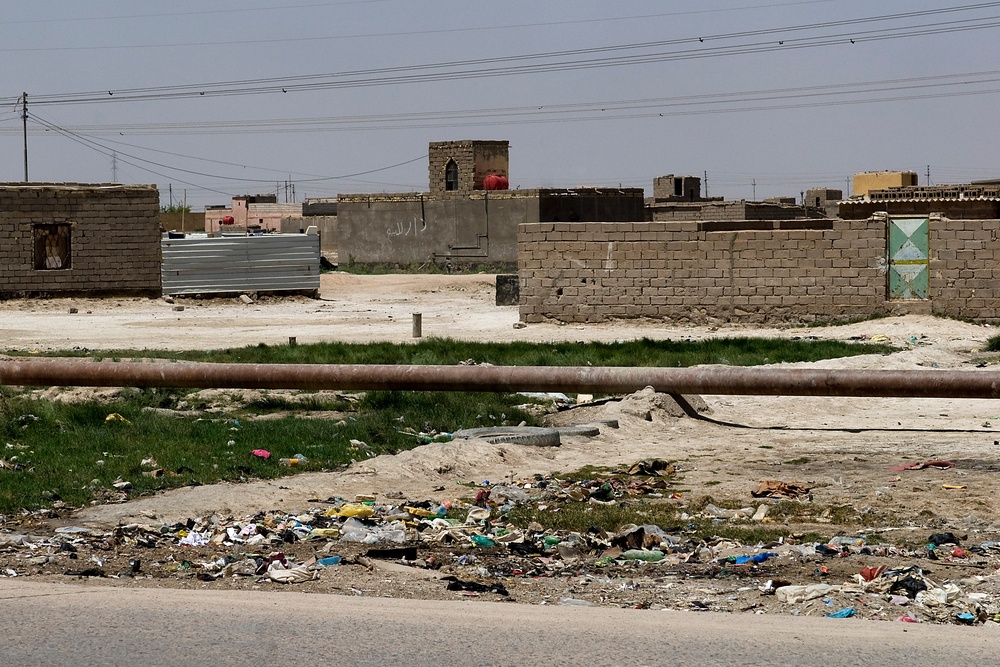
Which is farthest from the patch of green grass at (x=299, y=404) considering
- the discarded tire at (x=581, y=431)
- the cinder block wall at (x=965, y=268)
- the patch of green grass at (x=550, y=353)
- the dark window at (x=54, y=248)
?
the dark window at (x=54, y=248)

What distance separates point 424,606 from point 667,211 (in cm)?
4126

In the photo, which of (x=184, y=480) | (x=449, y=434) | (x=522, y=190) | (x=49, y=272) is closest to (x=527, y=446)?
(x=449, y=434)

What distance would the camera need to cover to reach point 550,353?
1775 centimetres

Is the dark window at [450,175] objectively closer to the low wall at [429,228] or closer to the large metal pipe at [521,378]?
the low wall at [429,228]

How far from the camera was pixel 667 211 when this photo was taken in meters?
46.0

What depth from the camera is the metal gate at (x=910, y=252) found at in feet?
73.9

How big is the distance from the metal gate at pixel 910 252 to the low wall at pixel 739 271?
0.14 meters

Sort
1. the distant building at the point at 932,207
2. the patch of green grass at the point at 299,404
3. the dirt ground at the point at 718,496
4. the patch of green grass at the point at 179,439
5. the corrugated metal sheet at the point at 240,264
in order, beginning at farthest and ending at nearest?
the corrugated metal sheet at the point at 240,264 < the distant building at the point at 932,207 < the patch of green grass at the point at 299,404 < the patch of green grass at the point at 179,439 < the dirt ground at the point at 718,496

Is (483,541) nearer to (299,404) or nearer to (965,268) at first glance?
(299,404)

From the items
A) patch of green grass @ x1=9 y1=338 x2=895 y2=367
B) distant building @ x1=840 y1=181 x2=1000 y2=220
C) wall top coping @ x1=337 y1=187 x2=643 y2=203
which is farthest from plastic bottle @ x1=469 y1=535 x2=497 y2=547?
wall top coping @ x1=337 y1=187 x2=643 y2=203

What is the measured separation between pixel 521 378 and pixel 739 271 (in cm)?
1379

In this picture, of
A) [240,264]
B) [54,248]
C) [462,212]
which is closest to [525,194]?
[462,212]

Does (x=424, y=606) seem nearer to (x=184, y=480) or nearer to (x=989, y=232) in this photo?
(x=184, y=480)

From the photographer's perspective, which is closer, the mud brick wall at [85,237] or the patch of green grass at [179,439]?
the patch of green grass at [179,439]
